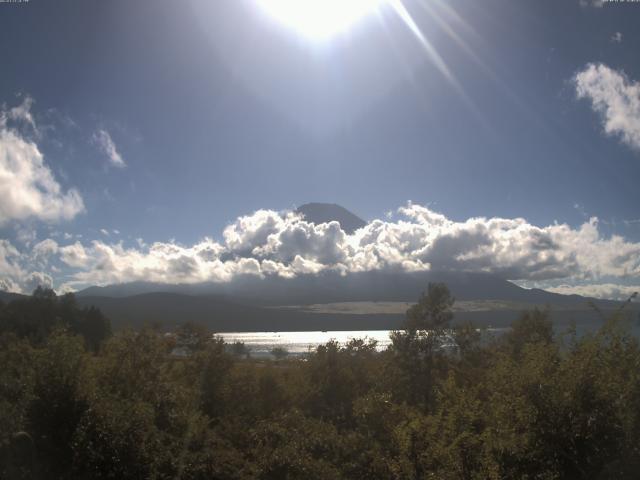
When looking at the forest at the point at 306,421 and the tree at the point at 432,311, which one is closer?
the forest at the point at 306,421

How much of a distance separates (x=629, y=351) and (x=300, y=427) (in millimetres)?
18903

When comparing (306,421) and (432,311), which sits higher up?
(432,311)

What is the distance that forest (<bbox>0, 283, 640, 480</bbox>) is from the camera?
17891 millimetres

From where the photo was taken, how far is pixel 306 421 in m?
30.8

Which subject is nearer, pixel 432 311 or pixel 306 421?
pixel 306 421

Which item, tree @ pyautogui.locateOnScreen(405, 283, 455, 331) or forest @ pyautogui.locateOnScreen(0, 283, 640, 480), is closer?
forest @ pyautogui.locateOnScreen(0, 283, 640, 480)

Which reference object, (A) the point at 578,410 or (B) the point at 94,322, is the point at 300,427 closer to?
(A) the point at 578,410

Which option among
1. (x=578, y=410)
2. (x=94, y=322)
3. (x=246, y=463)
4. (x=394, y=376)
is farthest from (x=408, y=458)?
(x=94, y=322)

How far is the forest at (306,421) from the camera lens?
1789 cm

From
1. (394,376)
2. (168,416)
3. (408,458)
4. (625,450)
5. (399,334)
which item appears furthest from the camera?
(399,334)

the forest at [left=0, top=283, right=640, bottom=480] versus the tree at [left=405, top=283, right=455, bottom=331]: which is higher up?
the tree at [left=405, top=283, right=455, bottom=331]

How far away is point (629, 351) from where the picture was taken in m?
23.0

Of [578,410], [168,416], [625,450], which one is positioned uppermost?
[578,410]

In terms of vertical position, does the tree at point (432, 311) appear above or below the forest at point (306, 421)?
above
